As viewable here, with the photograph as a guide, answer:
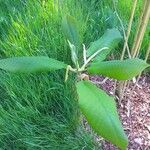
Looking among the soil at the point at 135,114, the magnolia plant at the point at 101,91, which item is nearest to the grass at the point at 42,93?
the soil at the point at 135,114

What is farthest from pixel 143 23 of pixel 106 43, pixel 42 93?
pixel 42 93

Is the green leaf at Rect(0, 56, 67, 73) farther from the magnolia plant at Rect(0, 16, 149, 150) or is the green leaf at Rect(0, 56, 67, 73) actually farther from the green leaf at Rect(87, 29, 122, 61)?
the green leaf at Rect(87, 29, 122, 61)

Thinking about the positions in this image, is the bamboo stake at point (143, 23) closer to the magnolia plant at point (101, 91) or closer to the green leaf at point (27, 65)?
the magnolia plant at point (101, 91)

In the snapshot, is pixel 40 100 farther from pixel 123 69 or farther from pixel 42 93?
pixel 123 69

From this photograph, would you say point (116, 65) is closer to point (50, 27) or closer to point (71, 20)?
point (71, 20)

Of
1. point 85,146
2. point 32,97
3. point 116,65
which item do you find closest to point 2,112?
point 32,97
